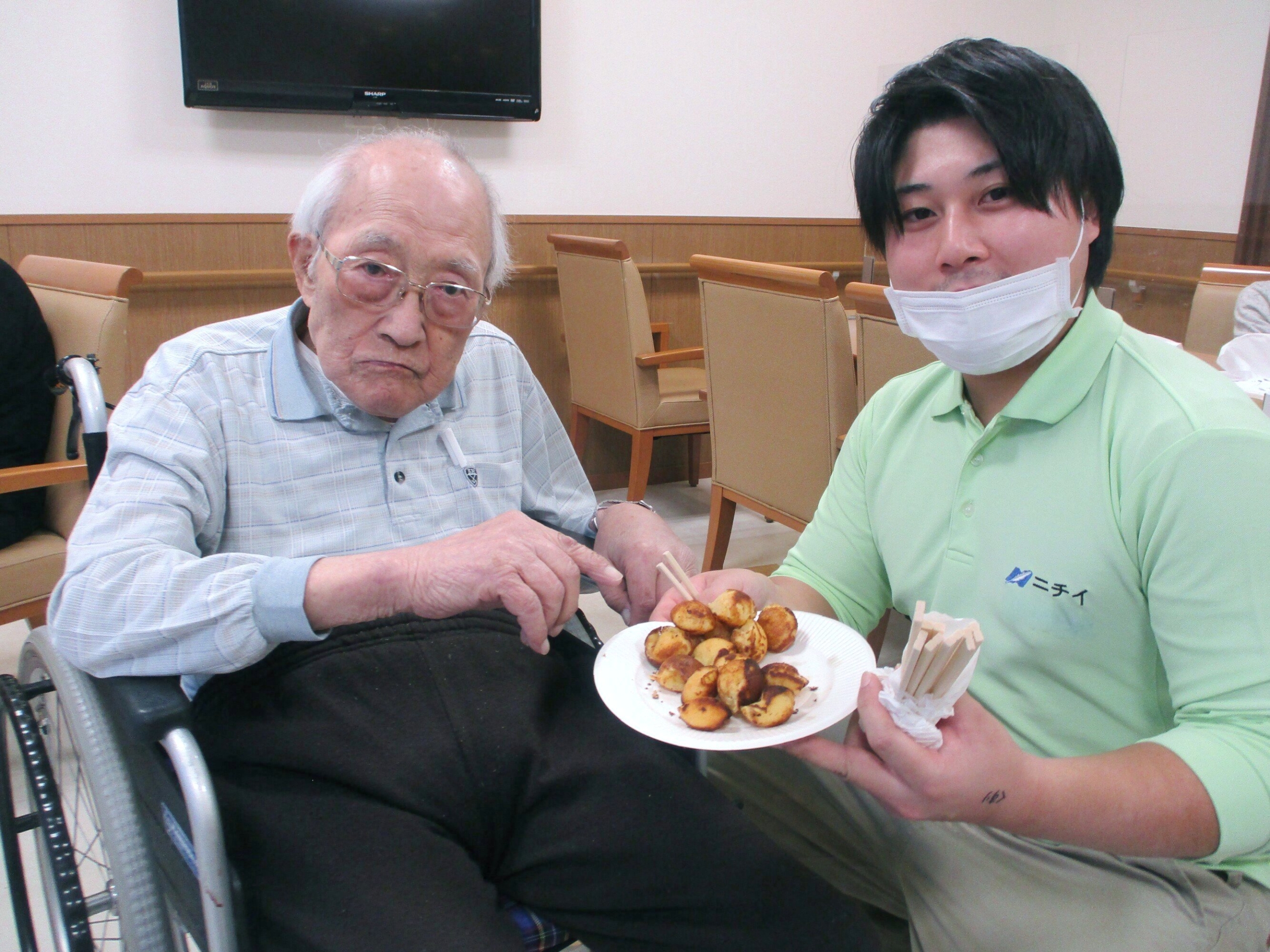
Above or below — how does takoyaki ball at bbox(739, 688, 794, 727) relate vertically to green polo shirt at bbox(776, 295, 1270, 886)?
below

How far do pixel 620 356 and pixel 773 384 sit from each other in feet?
2.92

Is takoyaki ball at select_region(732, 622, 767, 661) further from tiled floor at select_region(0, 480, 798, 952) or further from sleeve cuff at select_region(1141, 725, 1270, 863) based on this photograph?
tiled floor at select_region(0, 480, 798, 952)

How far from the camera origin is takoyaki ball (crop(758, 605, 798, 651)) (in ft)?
3.29

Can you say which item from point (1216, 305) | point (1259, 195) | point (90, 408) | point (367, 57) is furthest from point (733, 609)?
point (1259, 195)

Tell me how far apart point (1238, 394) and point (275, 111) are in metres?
3.12

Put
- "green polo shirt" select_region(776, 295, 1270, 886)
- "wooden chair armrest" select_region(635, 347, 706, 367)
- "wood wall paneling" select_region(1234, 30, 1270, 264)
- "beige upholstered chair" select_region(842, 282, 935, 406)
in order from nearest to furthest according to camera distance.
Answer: "green polo shirt" select_region(776, 295, 1270, 886), "beige upholstered chair" select_region(842, 282, 935, 406), "wooden chair armrest" select_region(635, 347, 706, 367), "wood wall paneling" select_region(1234, 30, 1270, 264)

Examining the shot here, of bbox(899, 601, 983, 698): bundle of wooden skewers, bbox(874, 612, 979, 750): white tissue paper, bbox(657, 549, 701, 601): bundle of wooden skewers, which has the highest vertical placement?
bbox(899, 601, 983, 698): bundle of wooden skewers

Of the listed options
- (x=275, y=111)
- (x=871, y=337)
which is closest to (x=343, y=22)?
(x=275, y=111)

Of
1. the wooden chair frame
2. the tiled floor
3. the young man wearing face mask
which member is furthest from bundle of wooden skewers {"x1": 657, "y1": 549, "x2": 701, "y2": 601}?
the tiled floor

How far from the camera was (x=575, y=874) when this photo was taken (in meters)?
0.96

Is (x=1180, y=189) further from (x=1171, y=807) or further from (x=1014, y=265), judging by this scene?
(x=1171, y=807)

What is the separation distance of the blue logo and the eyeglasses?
2.43ft

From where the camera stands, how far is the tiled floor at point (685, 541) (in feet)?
7.81

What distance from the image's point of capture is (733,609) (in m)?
1.03
